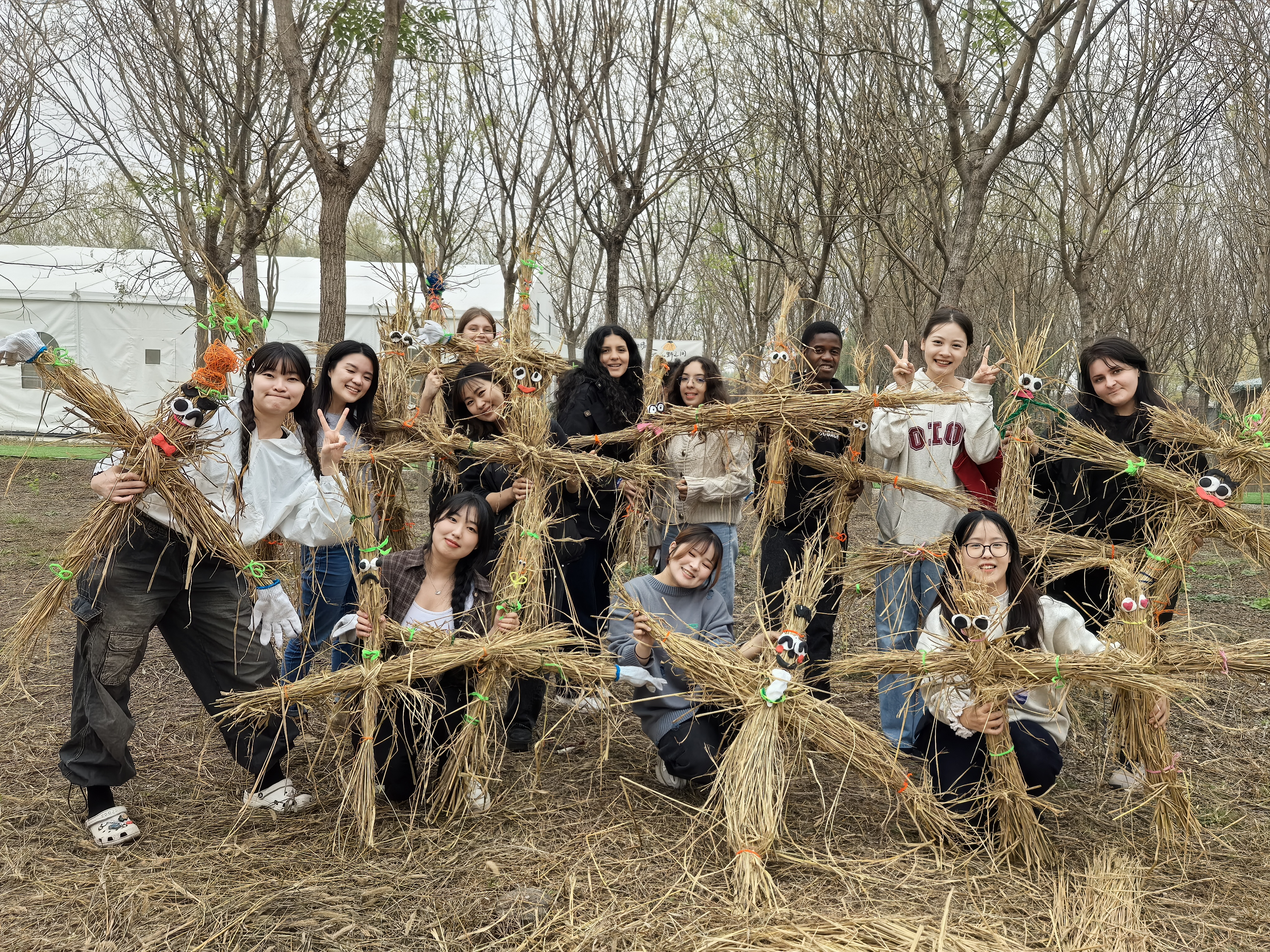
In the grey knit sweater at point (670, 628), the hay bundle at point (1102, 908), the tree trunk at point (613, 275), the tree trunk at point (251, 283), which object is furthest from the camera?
the tree trunk at point (251, 283)

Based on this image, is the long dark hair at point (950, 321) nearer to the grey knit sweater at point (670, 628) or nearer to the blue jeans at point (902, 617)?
the blue jeans at point (902, 617)

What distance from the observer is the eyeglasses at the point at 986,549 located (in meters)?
2.71

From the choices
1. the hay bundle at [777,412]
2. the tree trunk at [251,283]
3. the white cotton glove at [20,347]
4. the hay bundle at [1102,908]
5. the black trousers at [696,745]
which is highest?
the tree trunk at [251,283]

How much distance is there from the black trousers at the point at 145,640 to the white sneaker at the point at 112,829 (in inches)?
3.2

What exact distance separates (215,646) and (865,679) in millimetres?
2835

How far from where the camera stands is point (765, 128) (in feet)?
28.2

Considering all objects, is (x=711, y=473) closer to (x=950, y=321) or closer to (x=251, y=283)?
(x=950, y=321)

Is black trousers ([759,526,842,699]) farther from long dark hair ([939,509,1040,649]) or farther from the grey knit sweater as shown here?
long dark hair ([939,509,1040,649])

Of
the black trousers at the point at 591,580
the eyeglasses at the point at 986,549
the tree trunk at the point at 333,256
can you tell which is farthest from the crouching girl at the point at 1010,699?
the tree trunk at the point at 333,256

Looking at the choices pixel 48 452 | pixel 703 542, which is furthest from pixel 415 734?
pixel 48 452

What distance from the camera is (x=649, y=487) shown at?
141 inches

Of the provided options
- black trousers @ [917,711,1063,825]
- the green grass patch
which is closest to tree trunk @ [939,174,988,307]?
black trousers @ [917,711,1063,825]

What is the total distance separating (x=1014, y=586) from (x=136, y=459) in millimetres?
2482

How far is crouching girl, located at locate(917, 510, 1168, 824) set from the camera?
2.63 meters
